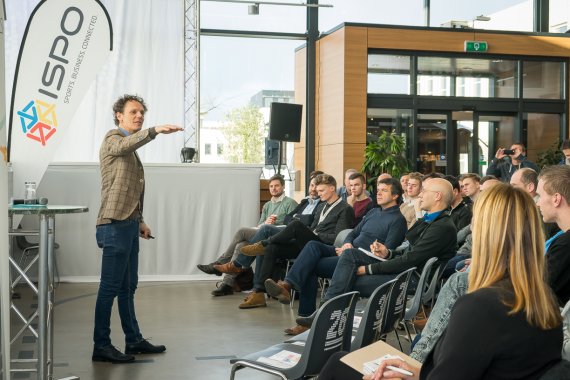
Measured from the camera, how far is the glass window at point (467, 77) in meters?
13.4

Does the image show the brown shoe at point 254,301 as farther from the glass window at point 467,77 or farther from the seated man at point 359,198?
the glass window at point 467,77

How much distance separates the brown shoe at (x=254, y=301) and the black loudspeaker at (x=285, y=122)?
4.92 m

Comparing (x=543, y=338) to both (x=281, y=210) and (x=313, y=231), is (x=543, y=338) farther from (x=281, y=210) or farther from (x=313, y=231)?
(x=281, y=210)

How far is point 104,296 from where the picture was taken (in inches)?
194

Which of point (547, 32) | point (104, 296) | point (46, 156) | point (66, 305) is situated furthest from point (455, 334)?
point (547, 32)

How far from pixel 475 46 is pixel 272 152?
162 inches

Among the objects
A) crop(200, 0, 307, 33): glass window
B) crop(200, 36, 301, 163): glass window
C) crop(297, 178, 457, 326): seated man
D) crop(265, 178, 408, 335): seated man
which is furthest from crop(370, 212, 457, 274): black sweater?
crop(200, 0, 307, 33): glass window

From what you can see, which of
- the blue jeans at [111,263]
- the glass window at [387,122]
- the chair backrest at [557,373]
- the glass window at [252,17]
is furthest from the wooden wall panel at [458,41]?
the chair backrest at [557,373]

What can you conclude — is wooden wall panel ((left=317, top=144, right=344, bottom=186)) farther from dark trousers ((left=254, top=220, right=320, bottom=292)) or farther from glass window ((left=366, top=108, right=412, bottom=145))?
dark trousers ((left=254, top=220, right=320, bottom=292))

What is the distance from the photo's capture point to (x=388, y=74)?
13.2 meters

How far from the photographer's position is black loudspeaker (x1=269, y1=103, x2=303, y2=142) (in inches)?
474

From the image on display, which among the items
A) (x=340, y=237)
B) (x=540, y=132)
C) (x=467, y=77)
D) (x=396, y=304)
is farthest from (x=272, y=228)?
(x=540, y=132)

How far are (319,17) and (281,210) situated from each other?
19.5 feet

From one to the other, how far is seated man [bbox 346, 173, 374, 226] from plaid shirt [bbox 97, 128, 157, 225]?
355cm
